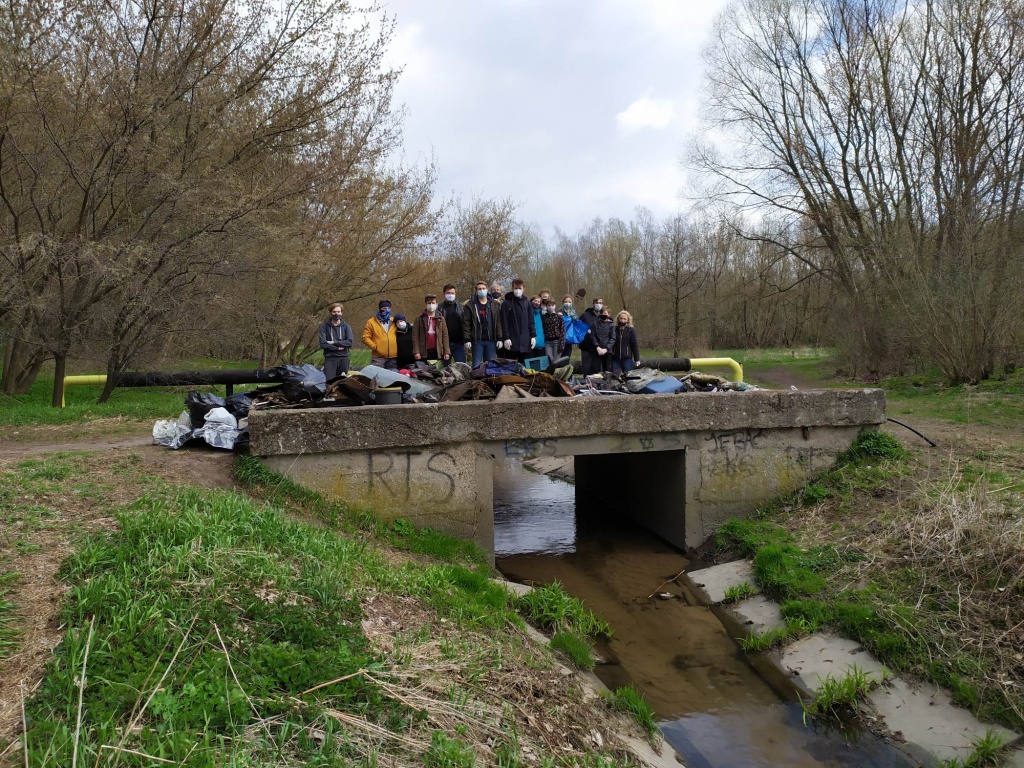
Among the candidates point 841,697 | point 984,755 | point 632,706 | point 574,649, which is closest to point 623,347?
point 574,649

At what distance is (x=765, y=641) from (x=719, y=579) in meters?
1.50

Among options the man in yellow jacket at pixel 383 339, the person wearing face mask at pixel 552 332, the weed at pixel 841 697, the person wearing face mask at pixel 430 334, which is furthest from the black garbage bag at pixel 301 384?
the weed at pixel 841 697

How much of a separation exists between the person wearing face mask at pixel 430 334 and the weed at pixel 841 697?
7175 millimetres

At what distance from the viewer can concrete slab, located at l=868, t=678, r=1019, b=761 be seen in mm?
4789

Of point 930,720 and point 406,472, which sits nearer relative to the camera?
point 930,720

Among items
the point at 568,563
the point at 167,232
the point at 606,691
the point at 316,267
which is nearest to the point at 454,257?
the point at 316,267

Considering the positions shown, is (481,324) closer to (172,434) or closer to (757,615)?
(172,434)

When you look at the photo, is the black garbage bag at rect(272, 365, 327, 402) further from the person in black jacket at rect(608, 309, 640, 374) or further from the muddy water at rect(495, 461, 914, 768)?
the person in black jacket at rect(608, 309, 640, 374)

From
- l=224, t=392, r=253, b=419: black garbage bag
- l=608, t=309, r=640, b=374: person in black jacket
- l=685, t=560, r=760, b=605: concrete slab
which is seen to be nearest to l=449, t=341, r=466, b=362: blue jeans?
l=608, t=309, r=640, b=374: person in black jacket

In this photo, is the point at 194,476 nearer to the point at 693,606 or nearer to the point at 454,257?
the point at 693,606

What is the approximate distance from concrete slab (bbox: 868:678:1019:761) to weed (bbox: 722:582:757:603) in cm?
195

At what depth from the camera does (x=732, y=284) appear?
35312mm

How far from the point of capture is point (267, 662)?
3.73m

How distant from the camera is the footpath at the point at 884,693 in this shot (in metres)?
4.79
